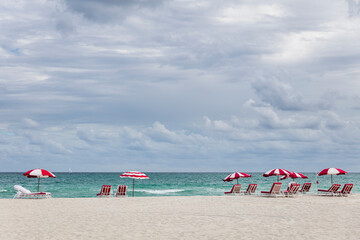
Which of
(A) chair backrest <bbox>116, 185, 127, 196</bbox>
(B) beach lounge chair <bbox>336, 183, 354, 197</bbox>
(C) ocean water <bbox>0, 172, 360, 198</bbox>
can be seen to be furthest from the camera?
(C) ocean water <bbox>0, 172, 360, 198</bbox>

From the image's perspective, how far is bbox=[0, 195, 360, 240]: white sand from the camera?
429 inches

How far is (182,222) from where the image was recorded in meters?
13.2

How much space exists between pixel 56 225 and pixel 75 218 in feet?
5.79

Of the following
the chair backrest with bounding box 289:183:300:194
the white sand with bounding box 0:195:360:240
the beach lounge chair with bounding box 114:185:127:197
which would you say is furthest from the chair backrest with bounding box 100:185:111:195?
the chair backrest with bounding box 289:183:300:194

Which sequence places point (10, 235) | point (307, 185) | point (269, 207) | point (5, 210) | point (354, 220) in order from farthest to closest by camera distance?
point (307, 185)
point (269, 207)
point (5, 210)
point (354, 220)
point (10, 235)

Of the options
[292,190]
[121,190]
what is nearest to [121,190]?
[121,190]

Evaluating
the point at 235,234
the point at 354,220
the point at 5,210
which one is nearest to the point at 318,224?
the point at 354,220

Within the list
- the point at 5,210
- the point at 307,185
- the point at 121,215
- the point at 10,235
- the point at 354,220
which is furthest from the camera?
the point at 307,185

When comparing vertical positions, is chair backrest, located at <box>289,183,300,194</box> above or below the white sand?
above

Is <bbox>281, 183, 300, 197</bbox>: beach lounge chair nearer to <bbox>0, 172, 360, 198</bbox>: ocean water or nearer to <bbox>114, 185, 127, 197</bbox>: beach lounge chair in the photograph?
<bbox>0, 172, 360, 198</bbox>: ocean water

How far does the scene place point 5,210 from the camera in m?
16.9

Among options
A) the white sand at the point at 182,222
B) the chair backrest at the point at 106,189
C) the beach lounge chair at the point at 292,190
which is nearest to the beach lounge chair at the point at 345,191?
the beach lounge chair at the point at 292,190

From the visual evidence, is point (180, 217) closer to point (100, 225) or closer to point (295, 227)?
point (100, 225)

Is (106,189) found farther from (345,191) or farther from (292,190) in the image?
(345,191)
